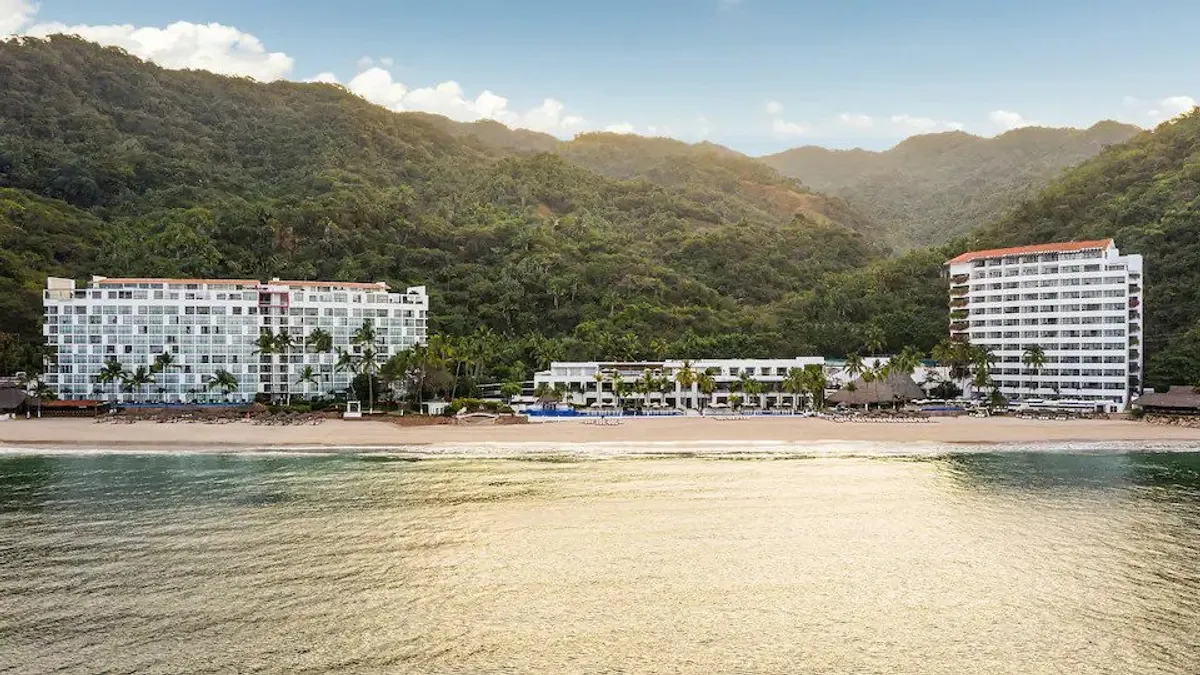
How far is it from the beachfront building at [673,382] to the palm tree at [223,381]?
28517mm

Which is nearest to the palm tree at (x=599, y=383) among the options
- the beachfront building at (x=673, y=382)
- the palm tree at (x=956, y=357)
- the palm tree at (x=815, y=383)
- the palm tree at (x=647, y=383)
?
the beachfront building at (x=673, y=382)

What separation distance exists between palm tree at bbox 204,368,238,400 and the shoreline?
10.4 meters

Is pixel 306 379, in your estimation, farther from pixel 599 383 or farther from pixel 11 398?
pixel 599 383

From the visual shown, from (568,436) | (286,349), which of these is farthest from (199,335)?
(568,436)

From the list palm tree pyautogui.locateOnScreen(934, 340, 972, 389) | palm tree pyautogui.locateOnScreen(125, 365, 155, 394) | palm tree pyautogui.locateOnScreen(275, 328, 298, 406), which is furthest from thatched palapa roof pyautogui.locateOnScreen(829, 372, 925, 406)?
palm tree pyautogui.locateOnScreen(125, 365, 155, 394)

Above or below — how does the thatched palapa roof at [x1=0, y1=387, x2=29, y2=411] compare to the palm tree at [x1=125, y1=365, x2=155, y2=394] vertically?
below

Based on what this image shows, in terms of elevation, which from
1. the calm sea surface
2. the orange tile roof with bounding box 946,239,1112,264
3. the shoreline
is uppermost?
the orange tile roof with bounding box 946,239,1112,264

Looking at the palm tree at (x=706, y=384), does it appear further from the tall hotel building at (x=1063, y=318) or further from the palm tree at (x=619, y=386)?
the tall hotel building at (x=1063, y=318)

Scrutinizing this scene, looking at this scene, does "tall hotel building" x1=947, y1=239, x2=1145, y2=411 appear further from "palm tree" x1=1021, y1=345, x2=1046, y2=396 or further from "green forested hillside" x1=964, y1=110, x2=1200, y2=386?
"green forested hillside" x1=964, y1=110, x2=1200, y2=386

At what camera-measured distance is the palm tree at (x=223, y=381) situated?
7800 cm

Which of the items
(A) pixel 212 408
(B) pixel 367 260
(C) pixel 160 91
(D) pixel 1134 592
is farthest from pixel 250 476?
(C) pixel 160 91

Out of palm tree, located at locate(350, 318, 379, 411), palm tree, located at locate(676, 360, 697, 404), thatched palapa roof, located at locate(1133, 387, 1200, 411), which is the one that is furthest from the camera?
palm tree, located at locate(676, 360, 697, 404)

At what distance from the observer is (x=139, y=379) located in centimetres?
7712

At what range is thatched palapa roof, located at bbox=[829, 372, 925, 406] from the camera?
259ft
